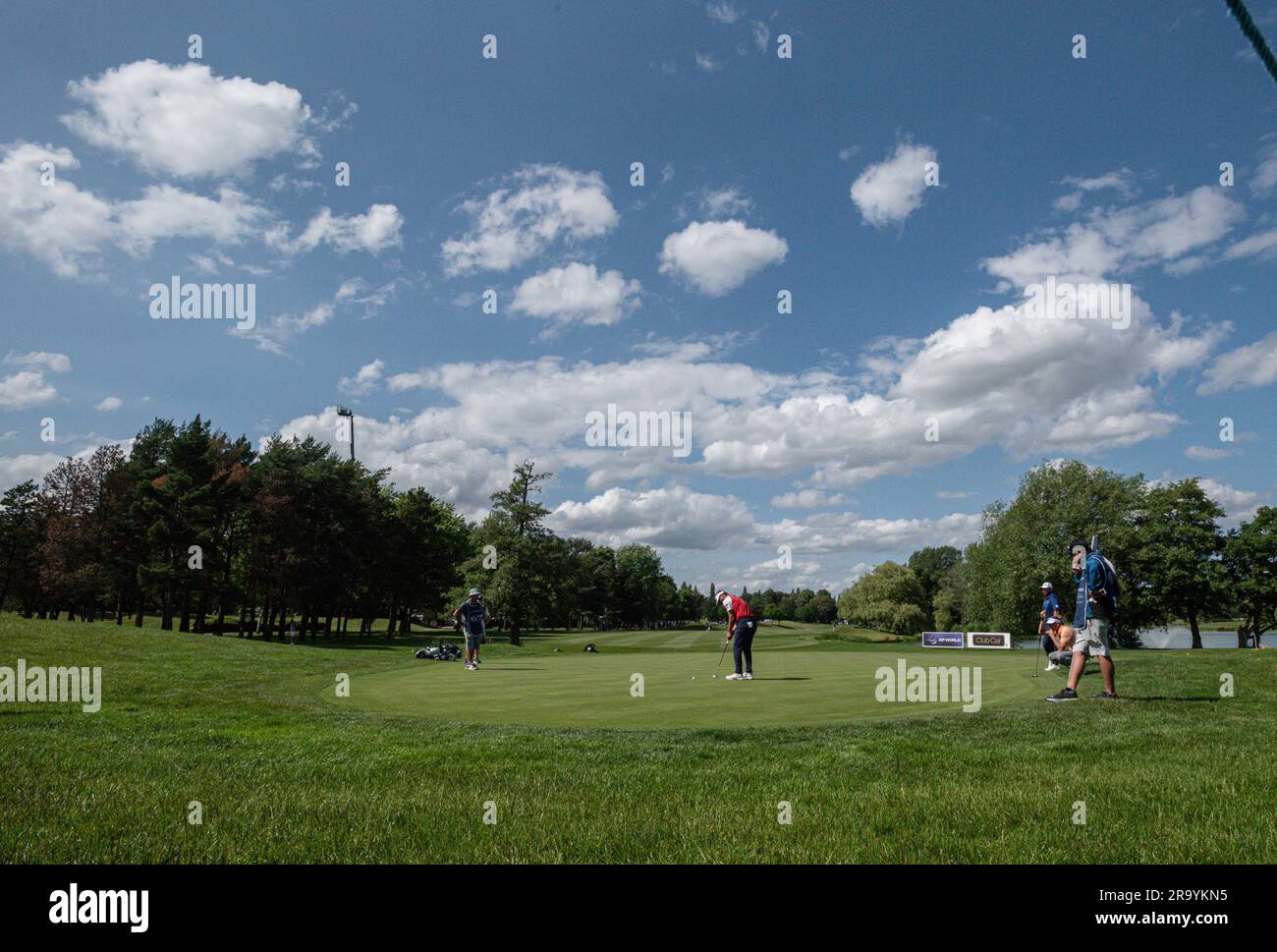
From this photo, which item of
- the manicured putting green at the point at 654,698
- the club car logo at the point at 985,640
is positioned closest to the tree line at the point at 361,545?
the club car logo at the point at 985,640

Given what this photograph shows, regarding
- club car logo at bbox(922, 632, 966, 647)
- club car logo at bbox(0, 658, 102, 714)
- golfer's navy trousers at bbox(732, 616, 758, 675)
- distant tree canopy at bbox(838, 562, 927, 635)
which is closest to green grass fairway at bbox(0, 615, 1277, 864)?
club car logo at bbox(0, 658, 102, 714)

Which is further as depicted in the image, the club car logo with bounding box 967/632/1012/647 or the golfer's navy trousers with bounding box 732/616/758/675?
the club car logo with bounding box 967/632/1012/647

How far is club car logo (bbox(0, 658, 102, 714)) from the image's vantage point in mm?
13297

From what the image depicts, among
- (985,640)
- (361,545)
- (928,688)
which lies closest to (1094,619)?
(928,688)

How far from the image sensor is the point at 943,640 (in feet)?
200

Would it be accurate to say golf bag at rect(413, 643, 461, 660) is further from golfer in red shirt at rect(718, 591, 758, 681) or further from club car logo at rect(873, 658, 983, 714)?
club car logo at rect(873, 658, 983, 714)

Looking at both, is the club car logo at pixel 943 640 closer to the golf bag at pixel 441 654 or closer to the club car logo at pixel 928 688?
the golf bag at pixel 441 654

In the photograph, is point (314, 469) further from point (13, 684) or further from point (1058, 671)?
point (1058, 671)

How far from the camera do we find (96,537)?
177ft
